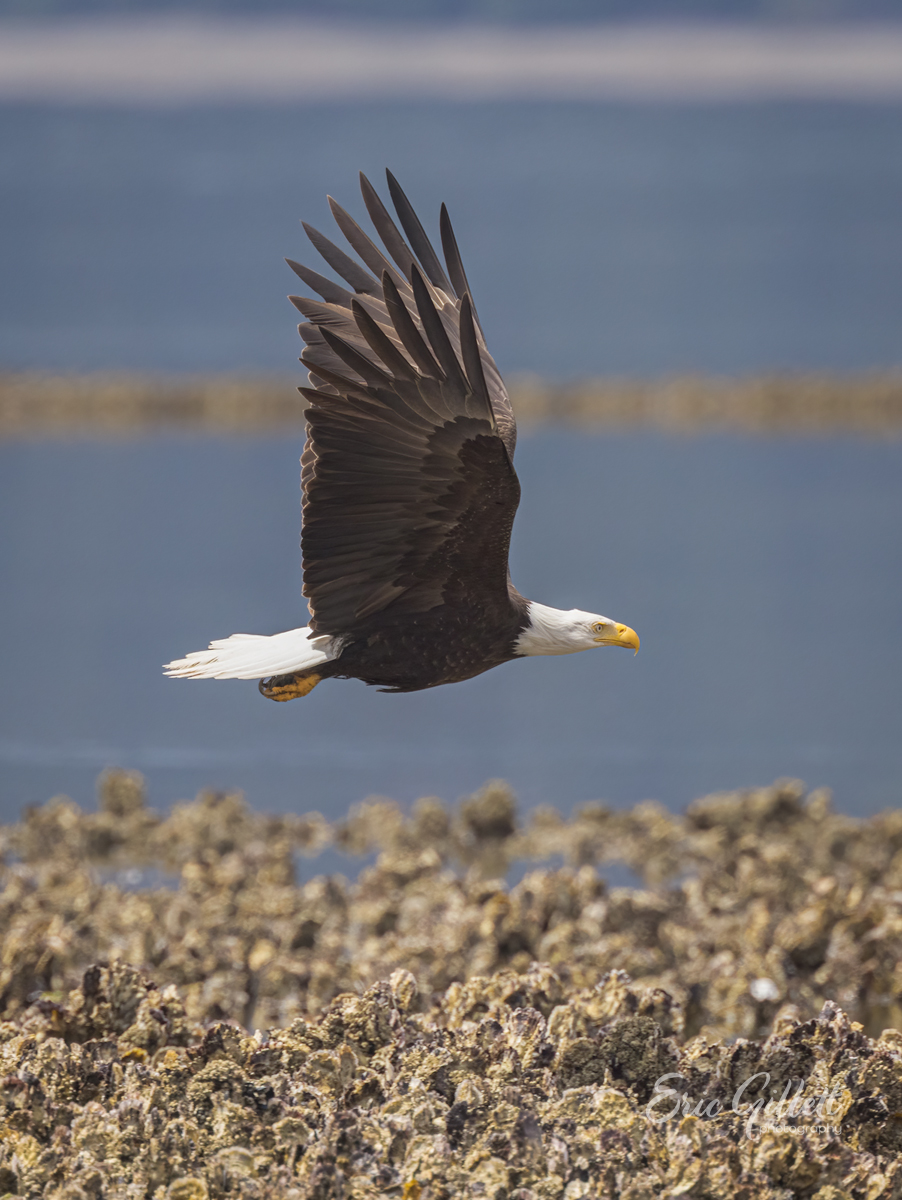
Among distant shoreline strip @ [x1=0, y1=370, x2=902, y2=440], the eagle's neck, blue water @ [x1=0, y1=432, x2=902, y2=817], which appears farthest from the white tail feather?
distant shoreline strip @ [x1=0, y1=370, x2=902, y2=440]

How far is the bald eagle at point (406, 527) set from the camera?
4.14 m

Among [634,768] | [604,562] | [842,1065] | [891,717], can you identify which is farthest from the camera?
[604,562]

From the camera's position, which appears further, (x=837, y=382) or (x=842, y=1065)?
(x=837, y=382)

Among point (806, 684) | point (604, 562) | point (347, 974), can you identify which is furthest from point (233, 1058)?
point (604, 562)

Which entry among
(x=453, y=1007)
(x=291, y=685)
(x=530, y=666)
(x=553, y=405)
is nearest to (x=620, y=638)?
(x=291, y=685)

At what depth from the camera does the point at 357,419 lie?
428cm

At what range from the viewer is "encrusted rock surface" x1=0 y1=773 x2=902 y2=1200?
10.6ft

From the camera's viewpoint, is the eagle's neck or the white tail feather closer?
the white tail feather

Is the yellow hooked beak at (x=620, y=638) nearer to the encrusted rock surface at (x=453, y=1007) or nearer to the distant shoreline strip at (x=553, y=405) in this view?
the encrusted rock surface at (x=453, y=1007)

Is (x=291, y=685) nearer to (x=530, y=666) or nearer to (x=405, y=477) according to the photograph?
(x=405, y=477)

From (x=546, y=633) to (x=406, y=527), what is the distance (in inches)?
22.0

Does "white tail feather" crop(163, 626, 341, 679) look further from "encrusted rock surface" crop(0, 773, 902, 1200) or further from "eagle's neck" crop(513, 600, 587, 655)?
"encrusted rock surface" crop(0, 773, 902, 1200)

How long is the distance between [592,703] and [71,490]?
1245 cm

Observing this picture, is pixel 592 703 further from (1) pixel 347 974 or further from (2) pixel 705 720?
(1) pixel 347 974
